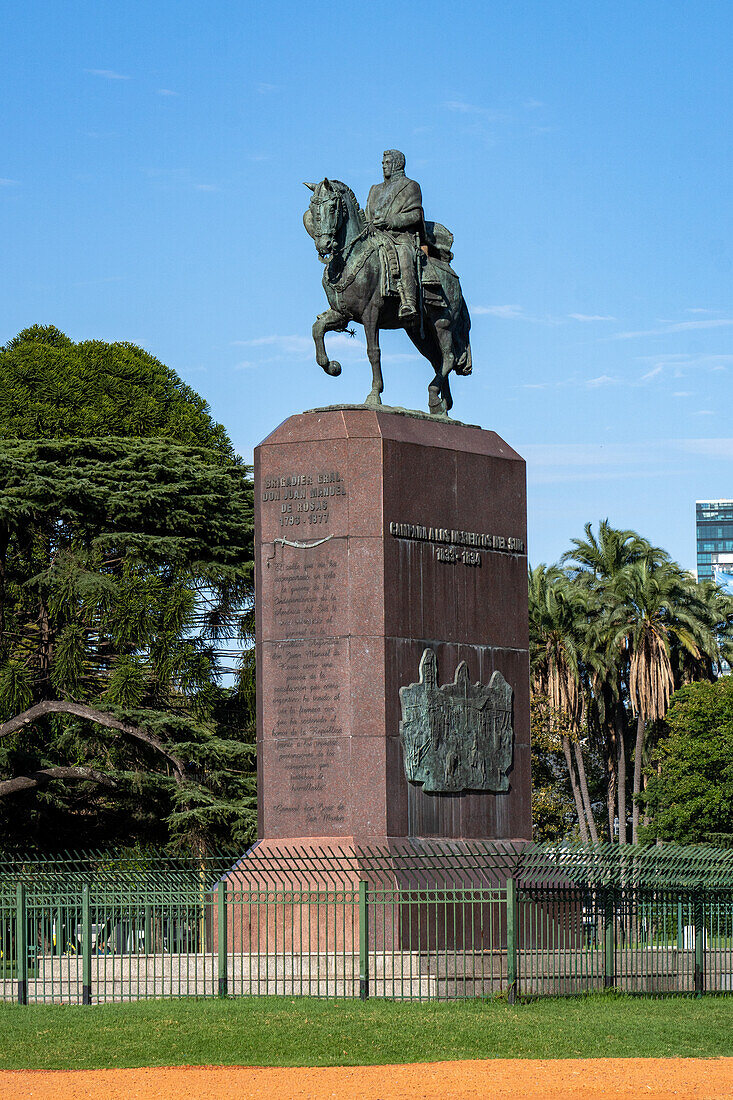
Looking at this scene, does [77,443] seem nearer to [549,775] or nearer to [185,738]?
[185,738]

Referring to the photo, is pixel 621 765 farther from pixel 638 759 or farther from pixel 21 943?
pixel 21 943

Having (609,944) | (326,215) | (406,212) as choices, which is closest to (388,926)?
(609,944)

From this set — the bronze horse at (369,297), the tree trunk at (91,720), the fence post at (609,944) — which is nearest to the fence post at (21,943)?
the fence post at (609,944)

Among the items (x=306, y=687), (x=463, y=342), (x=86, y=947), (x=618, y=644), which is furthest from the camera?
(x=618, y=644)

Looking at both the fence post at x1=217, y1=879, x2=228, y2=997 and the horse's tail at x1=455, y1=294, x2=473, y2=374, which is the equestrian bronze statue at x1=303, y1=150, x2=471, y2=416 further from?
the fence post at x1=217, y1=879, x2=228, y2=997

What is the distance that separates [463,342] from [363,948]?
27.4 feet

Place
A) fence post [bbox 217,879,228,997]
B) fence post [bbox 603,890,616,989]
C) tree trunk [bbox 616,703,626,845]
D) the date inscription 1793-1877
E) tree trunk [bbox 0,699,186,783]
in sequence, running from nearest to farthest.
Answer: fence post [bbox 217,879,228,997]
fence post [bbox 603,890,616,989]
the date inscription 1793-1877
tree trunk [bbox 0,699,186,783]
tree trunk [bbox 616,703,626,845]

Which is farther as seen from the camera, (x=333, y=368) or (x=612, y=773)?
(x=612, y=773)

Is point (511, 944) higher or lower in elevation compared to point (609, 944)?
higher

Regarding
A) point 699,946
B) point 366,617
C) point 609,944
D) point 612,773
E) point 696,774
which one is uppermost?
point 366,617

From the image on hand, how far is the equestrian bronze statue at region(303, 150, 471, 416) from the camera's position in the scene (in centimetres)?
2227

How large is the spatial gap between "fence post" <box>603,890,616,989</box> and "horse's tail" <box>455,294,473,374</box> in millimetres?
6933

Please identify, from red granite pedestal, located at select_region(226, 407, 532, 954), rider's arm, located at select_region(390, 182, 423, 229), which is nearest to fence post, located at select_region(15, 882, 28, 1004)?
red granite pedestal, located at select_region(226, 407, 532, 954)

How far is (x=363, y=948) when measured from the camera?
18.8 meters
